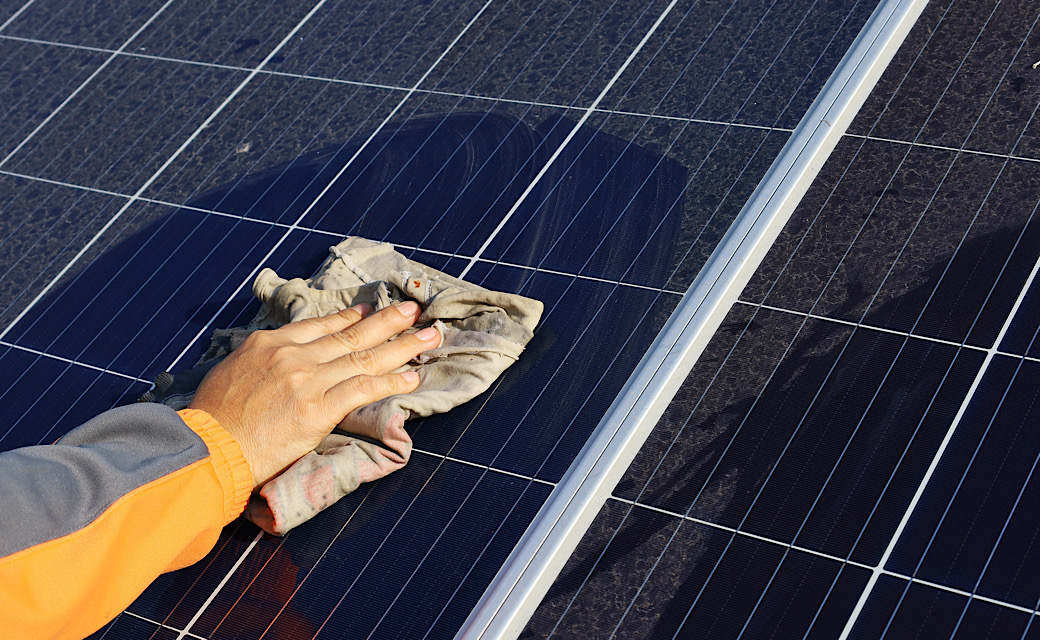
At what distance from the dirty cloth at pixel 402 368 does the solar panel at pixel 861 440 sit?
583 millimetres

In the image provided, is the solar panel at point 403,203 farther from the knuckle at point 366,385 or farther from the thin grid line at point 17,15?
the thin grid line at point 17,15

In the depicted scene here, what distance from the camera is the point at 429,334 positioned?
313 centimetres

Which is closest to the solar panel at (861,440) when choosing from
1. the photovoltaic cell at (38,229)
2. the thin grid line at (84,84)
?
the photovoltaic cell at (38,229)

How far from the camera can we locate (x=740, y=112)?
141 inches

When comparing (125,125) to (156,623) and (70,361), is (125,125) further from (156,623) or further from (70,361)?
(156,623)

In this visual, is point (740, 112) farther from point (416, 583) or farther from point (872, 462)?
point (416, 583)

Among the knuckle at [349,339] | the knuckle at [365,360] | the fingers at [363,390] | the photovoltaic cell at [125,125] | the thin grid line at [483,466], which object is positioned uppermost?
the photovoltaic cell at [125,125]

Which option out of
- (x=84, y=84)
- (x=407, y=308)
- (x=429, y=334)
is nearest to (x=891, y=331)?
(x=429, y=334)

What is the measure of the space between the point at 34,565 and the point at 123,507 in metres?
0.24

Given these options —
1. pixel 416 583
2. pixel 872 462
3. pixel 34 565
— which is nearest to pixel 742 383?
pixel 872 462

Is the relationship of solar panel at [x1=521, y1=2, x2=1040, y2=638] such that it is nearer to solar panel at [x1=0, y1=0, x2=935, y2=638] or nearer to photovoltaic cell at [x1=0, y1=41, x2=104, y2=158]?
solar panel at [x1=0, y1=0, x2=935, y2=638]

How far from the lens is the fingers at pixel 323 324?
10.6 ft

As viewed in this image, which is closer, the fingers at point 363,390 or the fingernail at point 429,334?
the fingers at point 363,390

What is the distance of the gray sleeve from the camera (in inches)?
95.4
